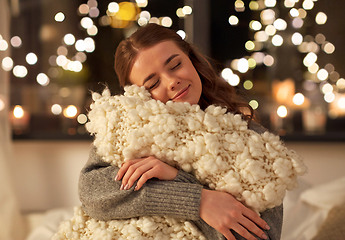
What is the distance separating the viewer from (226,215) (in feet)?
2.43

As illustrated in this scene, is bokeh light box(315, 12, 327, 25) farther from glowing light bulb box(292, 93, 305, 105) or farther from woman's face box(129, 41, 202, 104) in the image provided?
woman's face box(129, 41, 202, 104)

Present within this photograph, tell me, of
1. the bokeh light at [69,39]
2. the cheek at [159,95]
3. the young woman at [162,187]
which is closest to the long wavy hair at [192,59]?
the young woman at [162,187]

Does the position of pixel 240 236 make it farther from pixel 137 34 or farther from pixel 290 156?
pixel 137 34

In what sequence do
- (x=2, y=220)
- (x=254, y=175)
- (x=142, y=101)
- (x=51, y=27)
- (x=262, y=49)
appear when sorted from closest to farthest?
(x=254, y=175), (x=142, y=101), (x=2, y=220), (x=262, y=49), (x=51, y=27)

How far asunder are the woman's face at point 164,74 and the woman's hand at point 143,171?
22cm

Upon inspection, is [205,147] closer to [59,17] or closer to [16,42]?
[59,17]

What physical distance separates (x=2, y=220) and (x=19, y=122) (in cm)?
73

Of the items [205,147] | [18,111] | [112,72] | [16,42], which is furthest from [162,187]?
[16,42]

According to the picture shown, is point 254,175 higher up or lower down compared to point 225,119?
lower down

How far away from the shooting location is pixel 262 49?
6.92 ft

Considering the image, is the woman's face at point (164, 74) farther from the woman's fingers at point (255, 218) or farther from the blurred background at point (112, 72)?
the blurred background at point (112, 72)

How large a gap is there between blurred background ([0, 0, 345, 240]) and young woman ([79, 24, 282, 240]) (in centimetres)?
113

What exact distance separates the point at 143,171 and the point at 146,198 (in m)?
0.07

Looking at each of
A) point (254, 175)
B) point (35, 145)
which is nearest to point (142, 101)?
point (254, 175)
